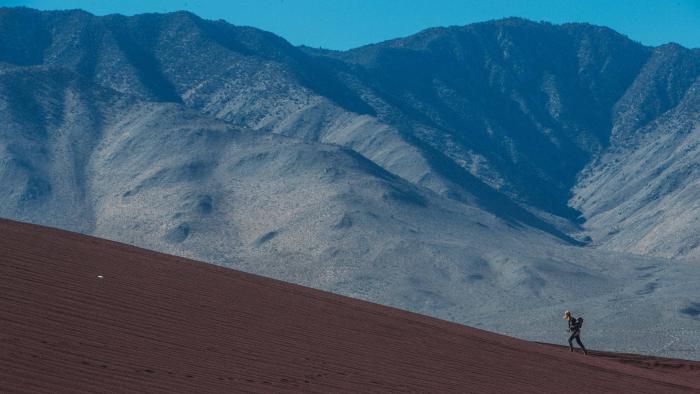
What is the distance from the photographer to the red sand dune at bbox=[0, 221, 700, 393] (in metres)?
8.51

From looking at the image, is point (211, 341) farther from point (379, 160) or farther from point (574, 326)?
point (379, 160)

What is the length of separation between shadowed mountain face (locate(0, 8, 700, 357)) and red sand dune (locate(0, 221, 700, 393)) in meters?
26.9

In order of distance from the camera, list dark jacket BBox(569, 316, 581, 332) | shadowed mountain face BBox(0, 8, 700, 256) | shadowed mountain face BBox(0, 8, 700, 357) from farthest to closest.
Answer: shadowed mountain face BBox(0, 8, 700, 256)
shadowed mountain face BBox(0, 8, 700, 357)
dark jacket BBox(569, 316, 581, 332)

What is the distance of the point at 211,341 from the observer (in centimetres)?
1046

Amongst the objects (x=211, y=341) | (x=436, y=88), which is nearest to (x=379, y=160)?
(x=436, y=88)

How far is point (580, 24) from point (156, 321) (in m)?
160

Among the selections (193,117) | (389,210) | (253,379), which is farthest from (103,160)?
(253,379)

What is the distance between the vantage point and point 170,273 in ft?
48.5

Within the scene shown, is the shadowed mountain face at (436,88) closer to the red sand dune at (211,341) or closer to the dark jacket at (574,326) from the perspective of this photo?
the dark jacket at (574,326)

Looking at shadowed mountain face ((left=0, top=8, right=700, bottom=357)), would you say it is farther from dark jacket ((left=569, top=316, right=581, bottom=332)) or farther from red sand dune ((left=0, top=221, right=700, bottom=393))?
red sand dune ((left=0, top=221, right=700, bottom=393))

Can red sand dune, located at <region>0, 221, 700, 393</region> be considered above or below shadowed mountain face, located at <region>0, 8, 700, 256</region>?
below

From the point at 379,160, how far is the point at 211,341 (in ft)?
268

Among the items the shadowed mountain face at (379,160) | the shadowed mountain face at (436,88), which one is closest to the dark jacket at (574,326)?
the shadowed mountain face at (379,160)

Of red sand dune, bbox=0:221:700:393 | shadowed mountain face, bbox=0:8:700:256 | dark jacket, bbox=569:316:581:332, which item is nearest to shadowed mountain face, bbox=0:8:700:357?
shadowed mountain face, bbox=0:8:700:256
